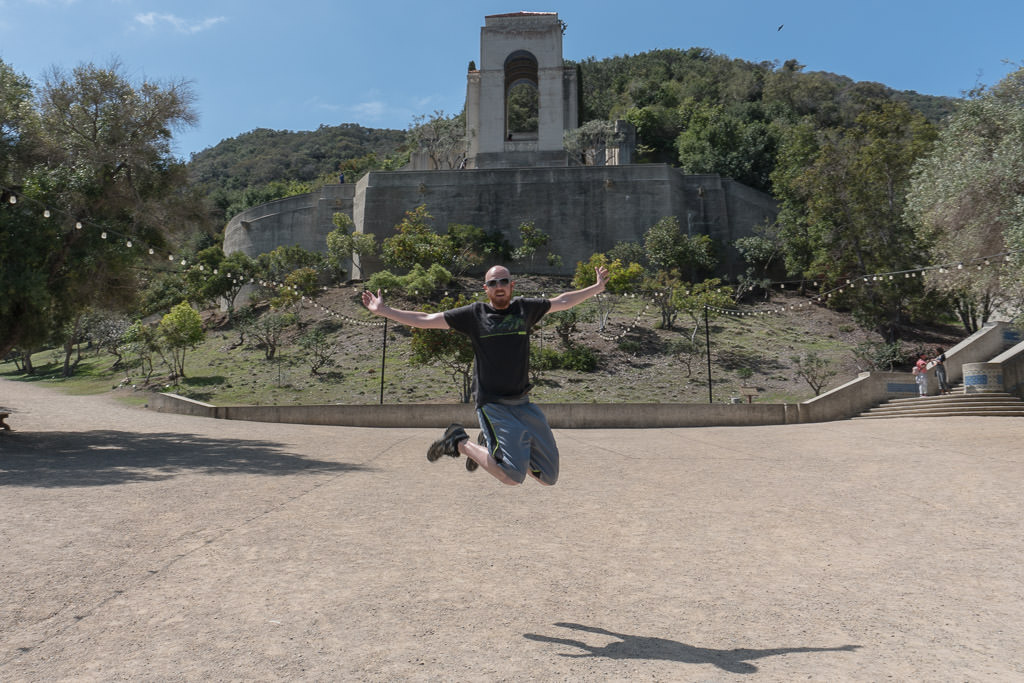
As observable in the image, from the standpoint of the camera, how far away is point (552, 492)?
9.27 metres

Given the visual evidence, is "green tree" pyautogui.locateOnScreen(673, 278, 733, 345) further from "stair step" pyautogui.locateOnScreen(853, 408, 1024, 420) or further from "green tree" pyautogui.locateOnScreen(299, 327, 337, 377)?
Result: "green tree" pyautogui.locateOnScreen(299, 327, 337, 377)

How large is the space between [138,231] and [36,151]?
2433 millimetres

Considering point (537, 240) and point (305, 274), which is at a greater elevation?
point (537, 240)

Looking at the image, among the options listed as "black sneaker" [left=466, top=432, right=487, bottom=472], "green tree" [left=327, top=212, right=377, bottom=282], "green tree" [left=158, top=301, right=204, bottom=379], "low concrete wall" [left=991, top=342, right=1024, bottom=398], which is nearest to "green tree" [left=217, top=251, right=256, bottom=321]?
"green tree" [left=327, top=212, right=377, bottom=282]

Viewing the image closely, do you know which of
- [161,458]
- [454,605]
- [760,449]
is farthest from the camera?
[760,449]

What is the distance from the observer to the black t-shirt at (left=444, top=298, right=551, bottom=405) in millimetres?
Result: 5086

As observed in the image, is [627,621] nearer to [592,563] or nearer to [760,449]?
[592,563]

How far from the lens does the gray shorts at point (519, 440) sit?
5.12 metres

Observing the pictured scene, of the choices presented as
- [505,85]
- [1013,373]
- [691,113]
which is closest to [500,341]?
[1013,373]

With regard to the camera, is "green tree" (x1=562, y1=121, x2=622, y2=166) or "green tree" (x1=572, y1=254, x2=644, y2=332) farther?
"green tree" (x1=562, y1=121, x2=622, y2=166)

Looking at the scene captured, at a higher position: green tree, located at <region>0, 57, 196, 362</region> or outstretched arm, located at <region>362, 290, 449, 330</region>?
green tree, located at <region>0, 57, 196, 362</region>

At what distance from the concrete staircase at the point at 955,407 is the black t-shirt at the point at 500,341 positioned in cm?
2009

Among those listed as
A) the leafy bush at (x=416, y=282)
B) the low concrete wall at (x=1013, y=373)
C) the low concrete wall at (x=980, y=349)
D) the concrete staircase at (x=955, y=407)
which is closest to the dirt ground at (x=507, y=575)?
the concrete staircase at (x=955, y=407)

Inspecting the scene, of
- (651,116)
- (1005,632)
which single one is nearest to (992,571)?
(1005,632)
